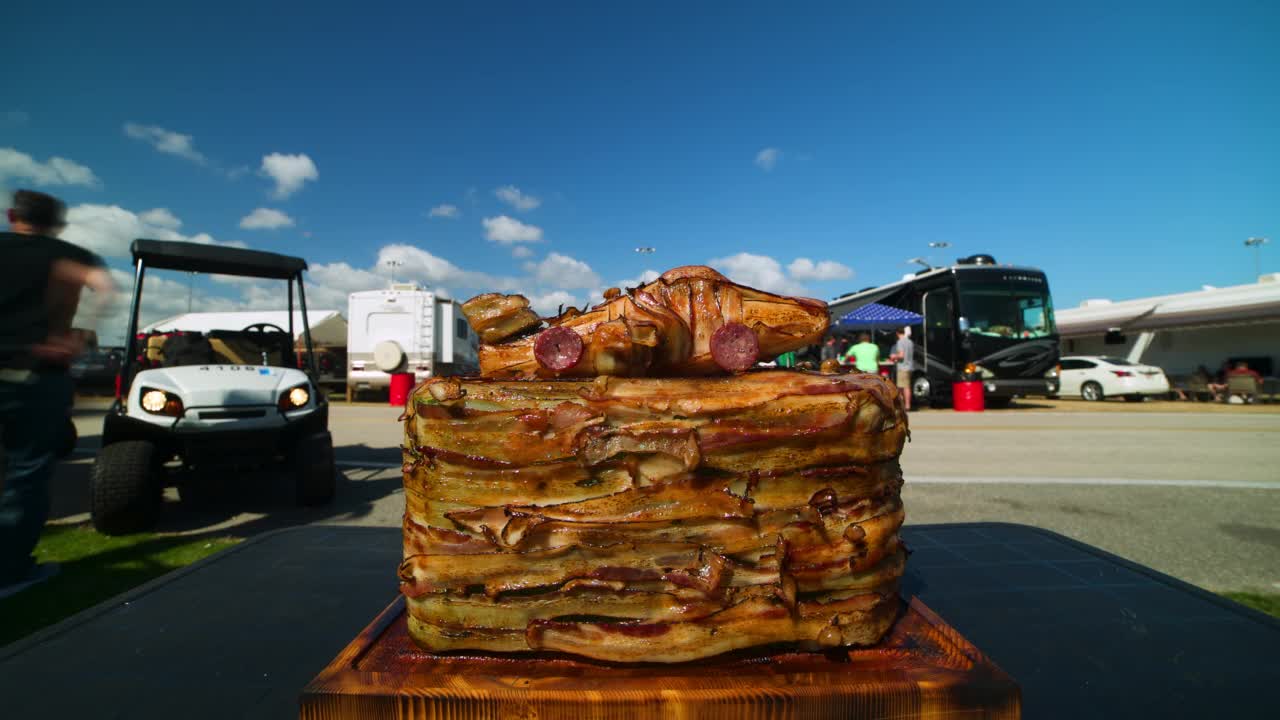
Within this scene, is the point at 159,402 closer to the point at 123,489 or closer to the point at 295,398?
the point at 123,489

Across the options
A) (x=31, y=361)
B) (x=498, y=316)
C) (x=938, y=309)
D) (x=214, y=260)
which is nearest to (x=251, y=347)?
(x=214, y=260)

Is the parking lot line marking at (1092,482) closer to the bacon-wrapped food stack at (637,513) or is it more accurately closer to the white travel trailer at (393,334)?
the bacon-wrapped food stack at (637,513)

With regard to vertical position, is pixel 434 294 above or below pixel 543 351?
above

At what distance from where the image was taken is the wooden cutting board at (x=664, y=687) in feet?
2.41

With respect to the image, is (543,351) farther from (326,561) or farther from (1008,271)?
(1008,271)

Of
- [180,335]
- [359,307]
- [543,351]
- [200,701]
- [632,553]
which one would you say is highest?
[359,307]

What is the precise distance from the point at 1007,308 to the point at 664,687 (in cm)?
1704

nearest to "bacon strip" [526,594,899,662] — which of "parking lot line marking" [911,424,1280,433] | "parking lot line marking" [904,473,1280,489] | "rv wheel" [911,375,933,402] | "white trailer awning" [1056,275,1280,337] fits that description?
"parking lot line marking" [904,473,1280,489]

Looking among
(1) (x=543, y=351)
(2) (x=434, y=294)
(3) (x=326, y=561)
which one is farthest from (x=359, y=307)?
(1) (x=543, y=351)

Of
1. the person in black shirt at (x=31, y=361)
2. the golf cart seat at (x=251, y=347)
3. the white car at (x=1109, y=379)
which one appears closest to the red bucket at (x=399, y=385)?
the golf cart seat at (x=251, y=347)

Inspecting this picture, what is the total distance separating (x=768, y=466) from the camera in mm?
829

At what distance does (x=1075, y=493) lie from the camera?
17.6 ft

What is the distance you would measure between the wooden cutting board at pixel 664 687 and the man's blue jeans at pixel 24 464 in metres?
3.58

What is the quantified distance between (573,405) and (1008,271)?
17.1 meters
